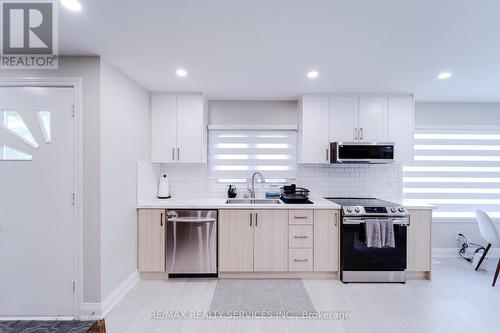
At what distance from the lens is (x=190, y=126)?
3.28m

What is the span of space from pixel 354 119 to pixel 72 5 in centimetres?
319

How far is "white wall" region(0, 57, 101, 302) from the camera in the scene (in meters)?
2.18

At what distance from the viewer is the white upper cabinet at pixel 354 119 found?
3281mm

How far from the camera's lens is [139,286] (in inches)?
109

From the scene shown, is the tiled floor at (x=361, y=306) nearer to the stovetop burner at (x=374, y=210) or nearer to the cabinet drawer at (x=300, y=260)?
the cabinet drawer at (x=300, y=260)

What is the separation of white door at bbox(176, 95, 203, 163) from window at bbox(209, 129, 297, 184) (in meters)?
0.38

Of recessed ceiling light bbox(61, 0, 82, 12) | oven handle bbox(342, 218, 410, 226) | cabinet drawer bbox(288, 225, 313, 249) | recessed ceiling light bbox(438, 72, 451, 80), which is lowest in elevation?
cabinet drawer bbox(288, 225, 313, 249)

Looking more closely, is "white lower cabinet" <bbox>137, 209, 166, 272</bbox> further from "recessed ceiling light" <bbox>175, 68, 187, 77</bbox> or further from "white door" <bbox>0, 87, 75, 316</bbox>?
"recessed ceiling light" <bbox>175, 68, 187, 77</bbox>

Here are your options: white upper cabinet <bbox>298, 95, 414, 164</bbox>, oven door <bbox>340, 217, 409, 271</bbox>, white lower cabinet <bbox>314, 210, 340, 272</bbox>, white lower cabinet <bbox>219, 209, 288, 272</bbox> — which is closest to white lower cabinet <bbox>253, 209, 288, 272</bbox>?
white lower cabinet <bbox>219, 209, 288, 272</bbox>

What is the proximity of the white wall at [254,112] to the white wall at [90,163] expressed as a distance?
5.58 ft

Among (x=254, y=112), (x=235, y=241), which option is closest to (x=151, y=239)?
(x=235, y=241)

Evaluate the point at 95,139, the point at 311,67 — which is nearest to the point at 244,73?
the point at 311,67

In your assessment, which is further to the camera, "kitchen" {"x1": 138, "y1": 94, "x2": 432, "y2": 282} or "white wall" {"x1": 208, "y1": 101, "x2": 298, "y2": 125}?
"white wall" {"x1": 208, "y1": 101, "x2": 298, "y2": 125}

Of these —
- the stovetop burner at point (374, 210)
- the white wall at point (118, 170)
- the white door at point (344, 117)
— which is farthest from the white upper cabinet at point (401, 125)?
the white wall at point (118, 170)
